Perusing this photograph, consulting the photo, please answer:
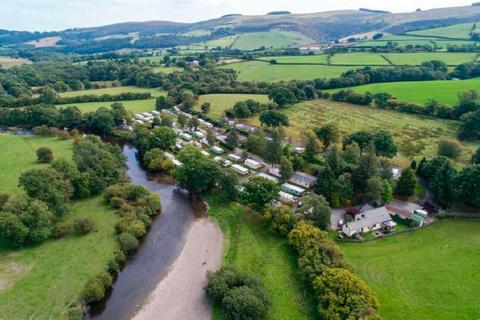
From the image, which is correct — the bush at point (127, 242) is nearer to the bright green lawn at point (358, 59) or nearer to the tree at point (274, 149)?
the tree at point (274, 149)

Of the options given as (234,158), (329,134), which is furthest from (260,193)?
(329,134)

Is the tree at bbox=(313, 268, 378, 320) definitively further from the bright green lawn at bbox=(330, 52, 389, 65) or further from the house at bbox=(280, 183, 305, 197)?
the bright green lawn at bbox=(330, 52, 389, 65)

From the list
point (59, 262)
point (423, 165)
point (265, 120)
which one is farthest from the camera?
point (265, 120)

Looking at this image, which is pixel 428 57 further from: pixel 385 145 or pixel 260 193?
pixel 260 193

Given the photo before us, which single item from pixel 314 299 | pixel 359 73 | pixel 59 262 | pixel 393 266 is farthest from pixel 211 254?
pixel 359 73

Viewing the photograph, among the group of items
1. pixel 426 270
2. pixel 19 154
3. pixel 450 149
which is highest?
pixel 450 149

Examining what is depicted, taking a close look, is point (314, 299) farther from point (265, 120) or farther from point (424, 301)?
point (265, 120)

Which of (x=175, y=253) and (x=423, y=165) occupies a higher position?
(x=423, y=165)
